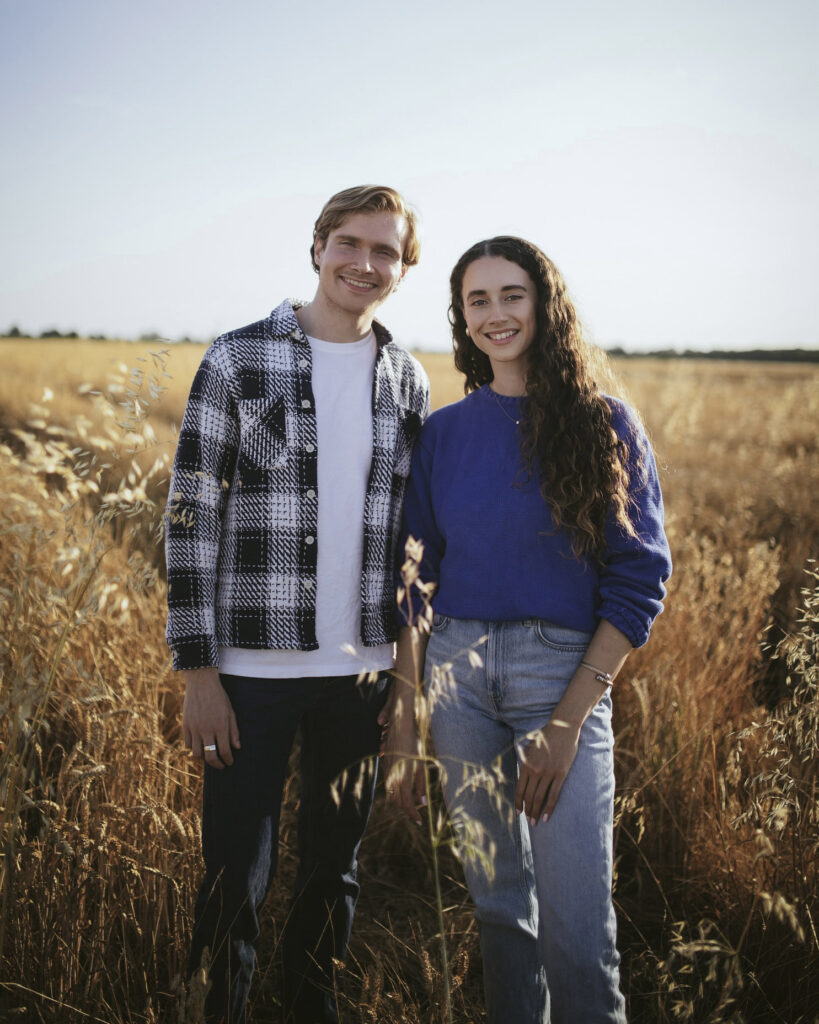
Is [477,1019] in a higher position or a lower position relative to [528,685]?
lower

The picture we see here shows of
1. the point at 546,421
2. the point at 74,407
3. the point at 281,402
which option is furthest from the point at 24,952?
the point at 74,407

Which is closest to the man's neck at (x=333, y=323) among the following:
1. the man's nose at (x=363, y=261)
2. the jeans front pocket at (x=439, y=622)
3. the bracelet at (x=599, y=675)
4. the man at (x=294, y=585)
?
the man at (x=294, y=585)

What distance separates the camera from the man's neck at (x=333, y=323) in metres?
1.92

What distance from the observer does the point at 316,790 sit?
187 cm

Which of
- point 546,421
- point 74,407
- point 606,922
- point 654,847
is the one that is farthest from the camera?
point 74,407

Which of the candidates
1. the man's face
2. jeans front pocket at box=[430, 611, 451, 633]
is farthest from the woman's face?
jeans front pocket at box=[430, 611, 451, 633]

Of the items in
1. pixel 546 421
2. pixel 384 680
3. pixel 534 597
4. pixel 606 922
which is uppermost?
pixel 546 421

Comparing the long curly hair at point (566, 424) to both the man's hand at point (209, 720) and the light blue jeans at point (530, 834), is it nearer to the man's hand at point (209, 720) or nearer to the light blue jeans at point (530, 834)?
the light blue jeans at point (530, 834)

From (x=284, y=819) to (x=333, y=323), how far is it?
1866 mm

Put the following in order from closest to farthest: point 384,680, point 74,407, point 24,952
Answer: point 24,952, point 384,680, point 74,407

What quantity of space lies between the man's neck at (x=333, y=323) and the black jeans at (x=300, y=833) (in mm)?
968

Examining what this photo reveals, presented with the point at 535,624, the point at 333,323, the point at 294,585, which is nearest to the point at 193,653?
the point at 294,585

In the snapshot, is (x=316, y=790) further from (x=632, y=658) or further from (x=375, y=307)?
(x=632, y=658)

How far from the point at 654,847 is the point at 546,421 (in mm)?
1635
